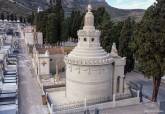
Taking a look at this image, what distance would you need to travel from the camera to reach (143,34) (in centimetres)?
2370

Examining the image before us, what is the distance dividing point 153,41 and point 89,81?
22.5 feet

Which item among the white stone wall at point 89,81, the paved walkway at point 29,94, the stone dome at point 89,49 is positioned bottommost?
the paved walkway at point 29,94

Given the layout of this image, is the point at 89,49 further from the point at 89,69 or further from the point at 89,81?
the point at 89,81

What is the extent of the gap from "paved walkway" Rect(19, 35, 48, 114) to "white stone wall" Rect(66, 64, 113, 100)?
3553 millimetres

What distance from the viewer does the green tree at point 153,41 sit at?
22.8 metres

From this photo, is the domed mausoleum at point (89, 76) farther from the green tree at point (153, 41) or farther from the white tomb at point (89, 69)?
the green tree at point (153, 41)

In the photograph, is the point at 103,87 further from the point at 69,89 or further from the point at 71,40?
the point at 71,40

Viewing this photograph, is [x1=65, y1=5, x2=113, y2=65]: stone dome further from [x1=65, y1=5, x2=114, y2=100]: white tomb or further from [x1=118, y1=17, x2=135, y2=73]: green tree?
[x1=118, y1=17, x2=135, y2=73]: green tree

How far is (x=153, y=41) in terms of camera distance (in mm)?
23031

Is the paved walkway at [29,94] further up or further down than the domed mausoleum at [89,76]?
further down

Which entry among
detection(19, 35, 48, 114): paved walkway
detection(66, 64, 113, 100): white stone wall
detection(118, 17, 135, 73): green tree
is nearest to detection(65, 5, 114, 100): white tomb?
detection(66, 64, 113, 100): white stone wall

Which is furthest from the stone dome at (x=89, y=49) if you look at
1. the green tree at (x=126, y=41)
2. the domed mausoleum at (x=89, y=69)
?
the green tree at (x=126, y=41)

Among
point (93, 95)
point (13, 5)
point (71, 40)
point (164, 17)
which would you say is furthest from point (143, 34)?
point (13, 5)

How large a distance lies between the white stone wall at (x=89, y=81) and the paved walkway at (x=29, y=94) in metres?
3.55
